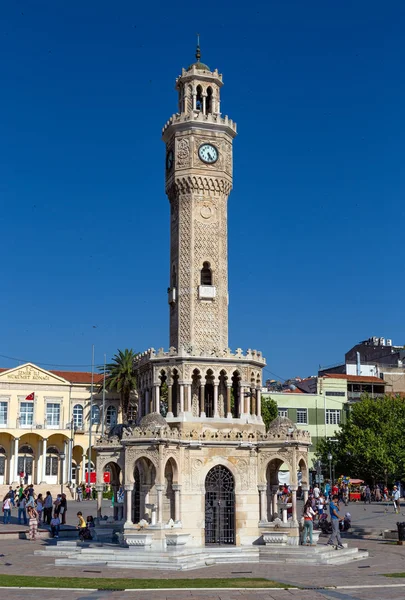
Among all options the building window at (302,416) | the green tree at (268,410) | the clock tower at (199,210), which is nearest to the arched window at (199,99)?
the clock tower at (199,210)

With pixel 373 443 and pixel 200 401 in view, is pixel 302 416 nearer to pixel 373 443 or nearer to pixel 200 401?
pixel 373 443

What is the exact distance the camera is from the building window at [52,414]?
71.2 m

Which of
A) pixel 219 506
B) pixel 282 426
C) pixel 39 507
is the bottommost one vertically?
pixel 39 507

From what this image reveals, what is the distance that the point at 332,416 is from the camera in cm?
7544

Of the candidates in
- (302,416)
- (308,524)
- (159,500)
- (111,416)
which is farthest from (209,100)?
(302,416)

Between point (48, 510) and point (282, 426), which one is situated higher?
point (282, 426)

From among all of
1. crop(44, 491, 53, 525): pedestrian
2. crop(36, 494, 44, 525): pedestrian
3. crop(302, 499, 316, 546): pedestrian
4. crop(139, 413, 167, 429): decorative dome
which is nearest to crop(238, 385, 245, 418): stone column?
crop(139, 413, 167, 429): decorative dome

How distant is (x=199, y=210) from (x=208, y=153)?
2992 mm

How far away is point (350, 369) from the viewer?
286 ft

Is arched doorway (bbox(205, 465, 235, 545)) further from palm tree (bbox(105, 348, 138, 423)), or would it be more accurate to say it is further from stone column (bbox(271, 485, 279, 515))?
palm tree (bbox(105, 348, 138, 423))

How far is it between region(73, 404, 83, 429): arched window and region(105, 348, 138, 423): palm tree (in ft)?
10.9

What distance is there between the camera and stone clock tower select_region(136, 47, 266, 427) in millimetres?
34844

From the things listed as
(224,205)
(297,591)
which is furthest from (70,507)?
(297,591)

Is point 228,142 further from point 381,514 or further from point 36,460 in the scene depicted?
point 36,460
